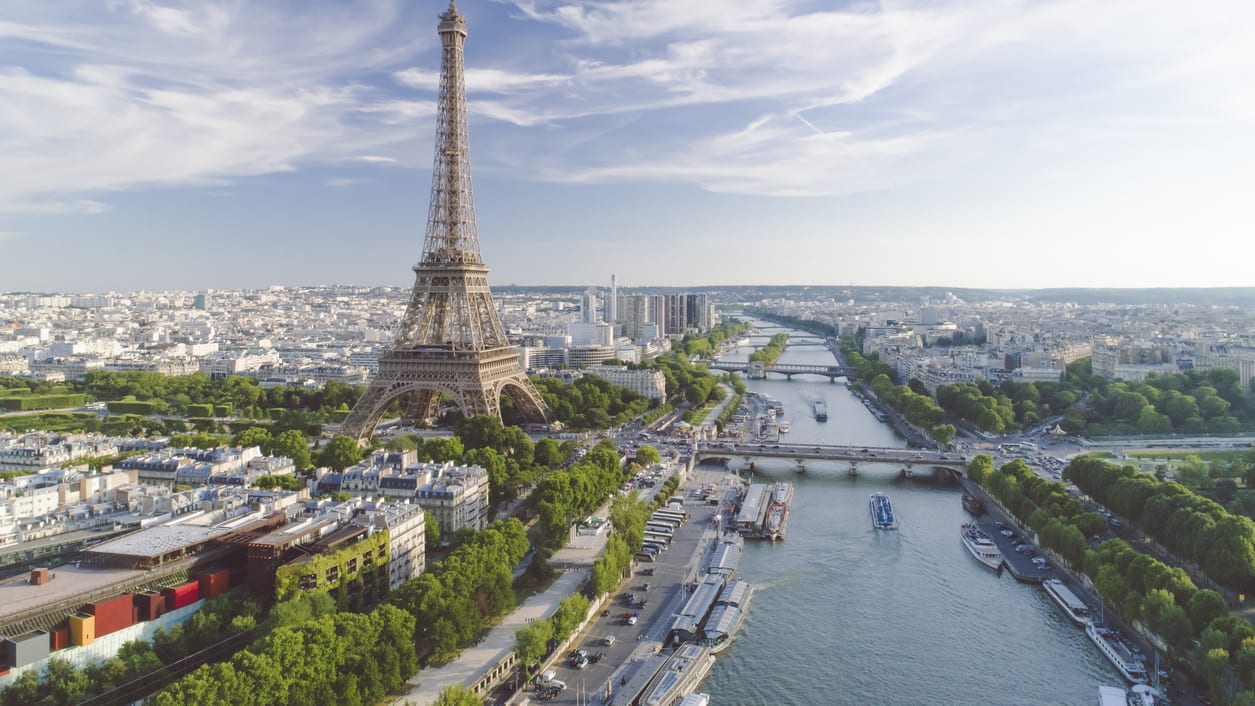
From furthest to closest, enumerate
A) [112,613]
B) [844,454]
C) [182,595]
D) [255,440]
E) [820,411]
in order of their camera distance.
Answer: [820,411] → [844,454] → [255,440] → [182,595] → [112,613]

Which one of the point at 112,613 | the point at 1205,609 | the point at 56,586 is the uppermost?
the point at 56,586

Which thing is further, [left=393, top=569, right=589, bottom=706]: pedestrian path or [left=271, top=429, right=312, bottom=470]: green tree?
[left=271, top=429, right=312, bottom=470]: green tree

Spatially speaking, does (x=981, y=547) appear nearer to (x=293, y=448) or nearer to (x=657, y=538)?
(x=657, y=538)

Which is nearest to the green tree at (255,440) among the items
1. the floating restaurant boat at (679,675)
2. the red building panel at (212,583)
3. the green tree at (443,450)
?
the green tree at (443,450)

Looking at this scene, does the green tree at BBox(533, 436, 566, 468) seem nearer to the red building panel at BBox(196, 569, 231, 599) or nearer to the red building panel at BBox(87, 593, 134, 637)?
the red building panel at BBox(196, 569, 231, 599)

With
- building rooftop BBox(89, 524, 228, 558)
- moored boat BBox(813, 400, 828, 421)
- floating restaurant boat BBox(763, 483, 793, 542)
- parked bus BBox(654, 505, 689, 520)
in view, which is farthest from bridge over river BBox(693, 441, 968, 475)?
building rooftop BBox(89, 524, 228, 558)

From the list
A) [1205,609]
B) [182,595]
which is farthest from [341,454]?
[1205,609]
